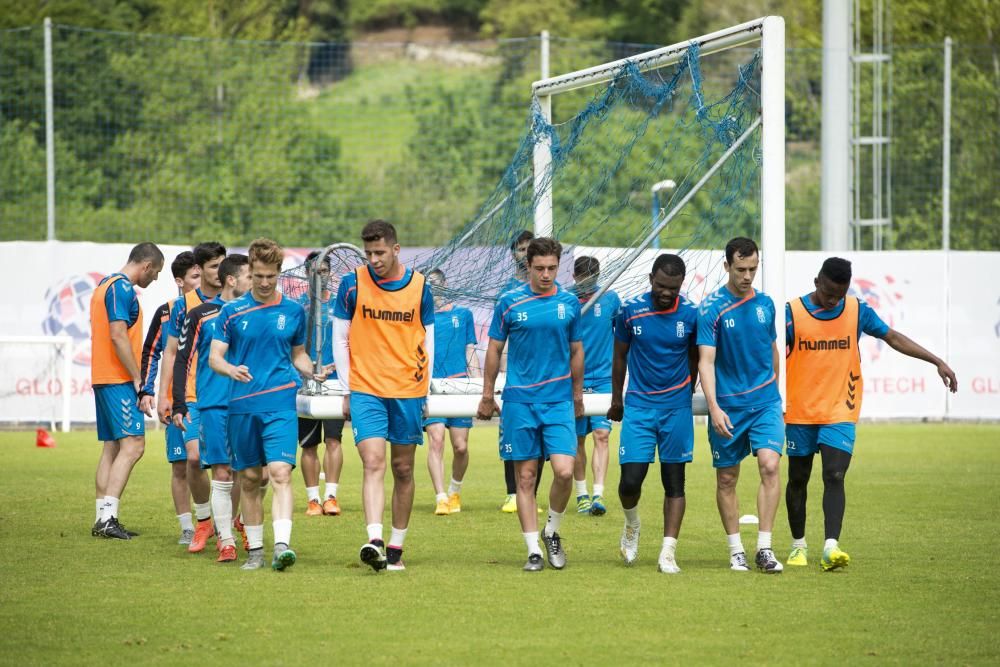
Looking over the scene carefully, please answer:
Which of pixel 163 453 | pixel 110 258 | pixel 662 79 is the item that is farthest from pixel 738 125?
pixel 110 258

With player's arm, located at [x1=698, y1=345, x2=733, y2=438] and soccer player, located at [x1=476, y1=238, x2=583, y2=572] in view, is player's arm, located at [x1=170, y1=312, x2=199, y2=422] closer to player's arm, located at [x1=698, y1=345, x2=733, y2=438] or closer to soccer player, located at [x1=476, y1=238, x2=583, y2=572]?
soccer player, located at [x1=476, y1=238, x2=583, y2=572]

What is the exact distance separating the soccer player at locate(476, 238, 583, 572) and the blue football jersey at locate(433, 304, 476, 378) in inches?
148

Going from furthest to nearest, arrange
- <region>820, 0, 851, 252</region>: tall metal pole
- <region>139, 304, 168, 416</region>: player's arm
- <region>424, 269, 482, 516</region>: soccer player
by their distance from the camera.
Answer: <region>820, 0, 851, 252</region>: tall metal pole < <region>424, 269, 482, 516</region>: soccer player < <region>139, 304, 168, 416</region>: player's arm

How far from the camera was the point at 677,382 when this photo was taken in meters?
9.69

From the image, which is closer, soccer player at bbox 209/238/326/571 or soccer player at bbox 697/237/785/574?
soccer player at bbox 209/238/326/571

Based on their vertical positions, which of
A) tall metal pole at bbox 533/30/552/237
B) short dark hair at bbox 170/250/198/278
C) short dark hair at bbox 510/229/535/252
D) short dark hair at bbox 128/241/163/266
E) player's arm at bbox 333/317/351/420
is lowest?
player's arm at bbox 333/317/351/420

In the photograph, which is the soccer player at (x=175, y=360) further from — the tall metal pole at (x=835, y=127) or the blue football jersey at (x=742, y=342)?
the tall metal pole at (x=835, y=127)

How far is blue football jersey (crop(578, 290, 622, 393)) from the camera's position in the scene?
42.1 ft

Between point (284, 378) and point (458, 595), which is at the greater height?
point (284, 378)

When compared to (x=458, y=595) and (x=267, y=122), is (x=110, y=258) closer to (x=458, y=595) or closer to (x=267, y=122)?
(x=267, y=122)

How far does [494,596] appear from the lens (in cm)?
862

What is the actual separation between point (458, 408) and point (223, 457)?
5.58ft

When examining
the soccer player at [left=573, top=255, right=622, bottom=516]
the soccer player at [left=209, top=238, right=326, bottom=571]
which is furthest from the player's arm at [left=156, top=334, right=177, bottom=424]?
the soccer player at [left=573, top=255, right=622, bottom=516]

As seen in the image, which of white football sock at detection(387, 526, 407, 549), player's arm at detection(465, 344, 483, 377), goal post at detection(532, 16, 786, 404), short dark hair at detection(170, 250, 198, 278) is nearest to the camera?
white football sock at detection(387, 526, 407, 549)
